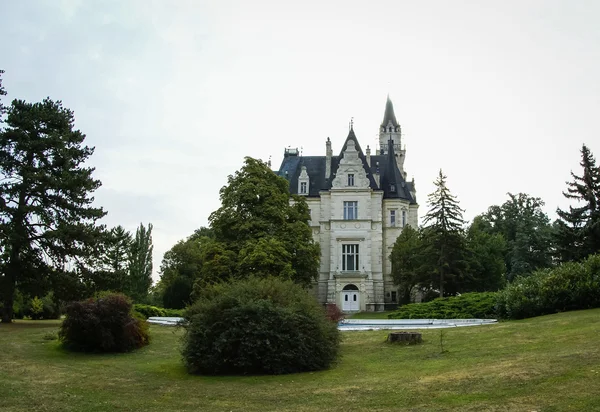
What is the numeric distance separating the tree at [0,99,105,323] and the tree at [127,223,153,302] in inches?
1171

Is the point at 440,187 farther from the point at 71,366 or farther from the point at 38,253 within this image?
the point at 71,366

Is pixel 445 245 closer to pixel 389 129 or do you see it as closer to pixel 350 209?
pixel 350 209

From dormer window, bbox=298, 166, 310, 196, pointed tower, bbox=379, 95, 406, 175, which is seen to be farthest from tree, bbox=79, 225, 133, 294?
pointed tower, bbox=379, 95, 406, 175

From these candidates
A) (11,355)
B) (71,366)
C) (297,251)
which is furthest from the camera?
(297,251)

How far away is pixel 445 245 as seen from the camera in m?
51.8

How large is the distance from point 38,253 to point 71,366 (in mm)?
15105

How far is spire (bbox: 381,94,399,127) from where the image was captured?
106250 millimetres

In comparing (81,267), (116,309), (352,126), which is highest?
(352,126)

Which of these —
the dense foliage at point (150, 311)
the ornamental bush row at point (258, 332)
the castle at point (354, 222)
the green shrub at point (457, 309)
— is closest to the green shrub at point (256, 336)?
the ornamental bush row at point (258, 332)

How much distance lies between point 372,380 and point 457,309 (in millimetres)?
20839

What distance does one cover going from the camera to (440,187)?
53.8 m

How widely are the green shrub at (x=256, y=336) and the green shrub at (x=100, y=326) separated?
227 inches

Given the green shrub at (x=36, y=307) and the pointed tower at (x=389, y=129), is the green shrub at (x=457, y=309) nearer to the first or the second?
the green shrub at (x=36, y=307)

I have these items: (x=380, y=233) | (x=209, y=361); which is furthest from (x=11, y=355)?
(x=380, y=233)
